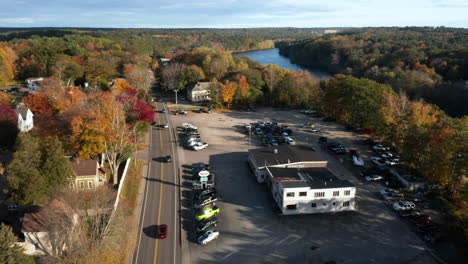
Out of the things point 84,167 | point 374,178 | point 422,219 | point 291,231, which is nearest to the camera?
point 291,231

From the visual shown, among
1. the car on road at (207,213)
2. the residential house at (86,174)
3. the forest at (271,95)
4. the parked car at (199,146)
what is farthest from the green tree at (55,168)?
the parked car at (199,146)

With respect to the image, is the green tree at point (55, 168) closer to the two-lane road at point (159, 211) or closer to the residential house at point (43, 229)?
the residential house at point (43, 229)

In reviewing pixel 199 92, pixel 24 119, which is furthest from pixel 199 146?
pixel 199 92

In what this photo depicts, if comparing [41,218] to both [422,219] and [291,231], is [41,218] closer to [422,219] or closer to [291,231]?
[291,231]

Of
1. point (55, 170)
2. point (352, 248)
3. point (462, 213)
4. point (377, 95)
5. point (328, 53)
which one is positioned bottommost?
point (352, 248)

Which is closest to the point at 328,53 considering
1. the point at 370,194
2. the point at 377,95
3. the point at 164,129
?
the point at 377,95

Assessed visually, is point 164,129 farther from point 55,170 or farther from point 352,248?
point 352,248

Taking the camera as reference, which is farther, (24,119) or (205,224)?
(24,119)
